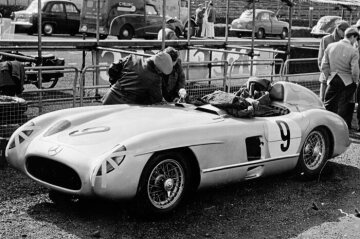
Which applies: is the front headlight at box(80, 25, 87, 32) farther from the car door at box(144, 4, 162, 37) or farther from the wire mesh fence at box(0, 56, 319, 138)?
the wire mesh fence at box(0, 56, 319, 138)

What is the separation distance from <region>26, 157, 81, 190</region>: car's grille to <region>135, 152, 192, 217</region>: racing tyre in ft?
1.81

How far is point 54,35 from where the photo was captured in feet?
78.8

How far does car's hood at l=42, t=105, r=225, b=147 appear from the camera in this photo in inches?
194

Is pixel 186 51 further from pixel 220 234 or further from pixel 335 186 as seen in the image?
pixel 220 234

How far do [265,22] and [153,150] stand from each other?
2619 centimetres

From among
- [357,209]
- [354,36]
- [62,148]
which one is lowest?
[357,209]

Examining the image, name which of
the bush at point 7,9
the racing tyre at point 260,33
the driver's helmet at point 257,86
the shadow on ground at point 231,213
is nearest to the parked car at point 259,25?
the racing tyre at point 260,33

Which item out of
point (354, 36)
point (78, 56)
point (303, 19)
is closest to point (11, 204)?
point (354, 36)

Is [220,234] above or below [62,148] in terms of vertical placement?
below

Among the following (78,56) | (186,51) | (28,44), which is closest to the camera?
(28,44)

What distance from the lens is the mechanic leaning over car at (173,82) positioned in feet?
22.0

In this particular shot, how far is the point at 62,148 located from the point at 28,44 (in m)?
6.47

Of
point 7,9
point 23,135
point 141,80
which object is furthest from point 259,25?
point 23,135

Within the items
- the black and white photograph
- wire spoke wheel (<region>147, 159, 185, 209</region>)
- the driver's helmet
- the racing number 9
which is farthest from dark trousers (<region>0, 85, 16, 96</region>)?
the racing number 9
